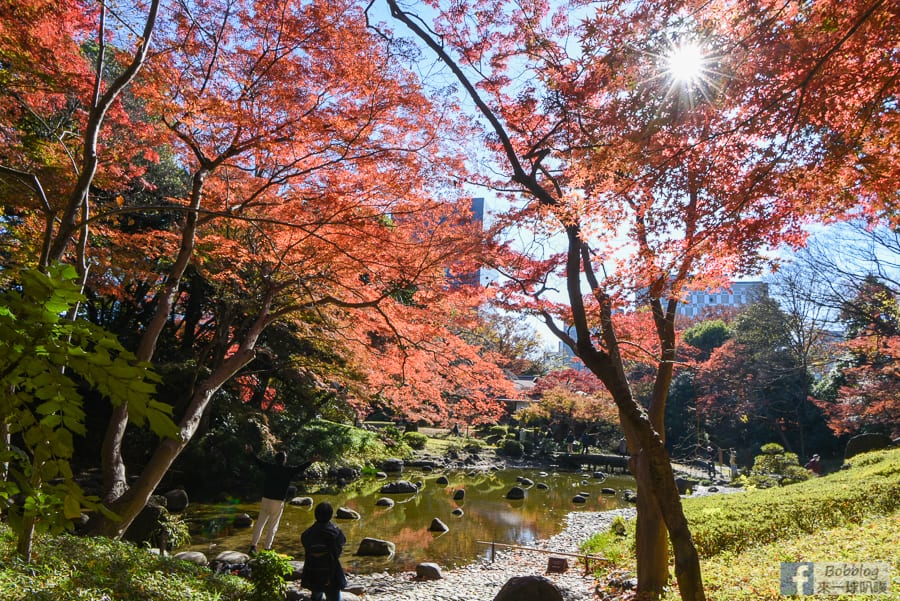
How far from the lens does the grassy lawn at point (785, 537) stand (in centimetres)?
484

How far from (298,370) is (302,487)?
131 inches

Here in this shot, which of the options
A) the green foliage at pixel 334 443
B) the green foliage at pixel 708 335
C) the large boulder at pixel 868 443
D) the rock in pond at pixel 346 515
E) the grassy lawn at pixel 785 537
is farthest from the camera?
the green foliage at pixel 708 335

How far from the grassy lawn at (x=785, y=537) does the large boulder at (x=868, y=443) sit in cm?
782

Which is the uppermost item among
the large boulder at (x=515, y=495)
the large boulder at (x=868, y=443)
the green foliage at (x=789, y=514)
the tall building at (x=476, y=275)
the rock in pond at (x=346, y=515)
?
the tall building at (x=476, y=275)

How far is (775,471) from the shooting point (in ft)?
55.9

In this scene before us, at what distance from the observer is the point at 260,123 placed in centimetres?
539

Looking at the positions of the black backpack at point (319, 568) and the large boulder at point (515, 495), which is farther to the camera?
the large boulder at point (515, 495)

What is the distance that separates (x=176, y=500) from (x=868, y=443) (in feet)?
67.2

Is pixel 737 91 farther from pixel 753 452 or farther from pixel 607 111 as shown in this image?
pixel 753 452

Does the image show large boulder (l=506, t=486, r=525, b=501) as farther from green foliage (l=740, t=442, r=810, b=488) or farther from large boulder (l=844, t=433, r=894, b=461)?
large boulder (l=844, t=433, r=894, b=461)

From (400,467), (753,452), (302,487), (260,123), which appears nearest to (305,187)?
(260,123)
